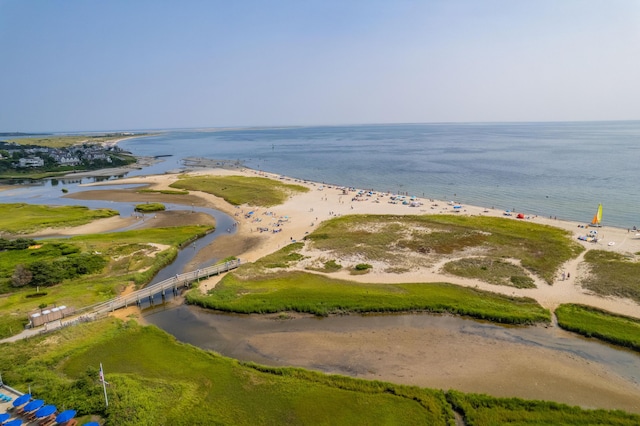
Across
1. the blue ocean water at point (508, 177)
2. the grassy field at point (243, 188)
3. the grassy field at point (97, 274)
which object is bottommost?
the grassy field at point (97, 274)

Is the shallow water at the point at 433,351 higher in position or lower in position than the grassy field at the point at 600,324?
lower

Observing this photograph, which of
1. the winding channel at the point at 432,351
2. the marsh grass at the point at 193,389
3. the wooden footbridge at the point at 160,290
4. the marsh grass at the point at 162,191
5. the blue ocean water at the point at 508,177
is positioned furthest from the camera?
the marsh grass at the point at 162,191

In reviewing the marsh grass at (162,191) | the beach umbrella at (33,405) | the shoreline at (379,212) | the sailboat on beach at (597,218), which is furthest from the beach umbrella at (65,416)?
the marsh grass at (162,191)

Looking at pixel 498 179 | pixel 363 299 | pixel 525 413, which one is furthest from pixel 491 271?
pixel 498 179

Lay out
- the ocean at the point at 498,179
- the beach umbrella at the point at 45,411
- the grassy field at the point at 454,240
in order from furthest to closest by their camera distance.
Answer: the ocean at the point at 498,179 < the grassy field at the point at 454,240 < the beach umbrella at the point at 45,411

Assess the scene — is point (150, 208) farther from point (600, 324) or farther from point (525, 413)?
point (600, 324)

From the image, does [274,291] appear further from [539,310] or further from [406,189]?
[406,189]

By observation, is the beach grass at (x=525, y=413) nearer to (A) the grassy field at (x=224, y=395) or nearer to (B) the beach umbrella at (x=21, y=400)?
(A) the grassy field at (x=224, y=395)

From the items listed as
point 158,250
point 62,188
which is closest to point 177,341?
point 158,250
